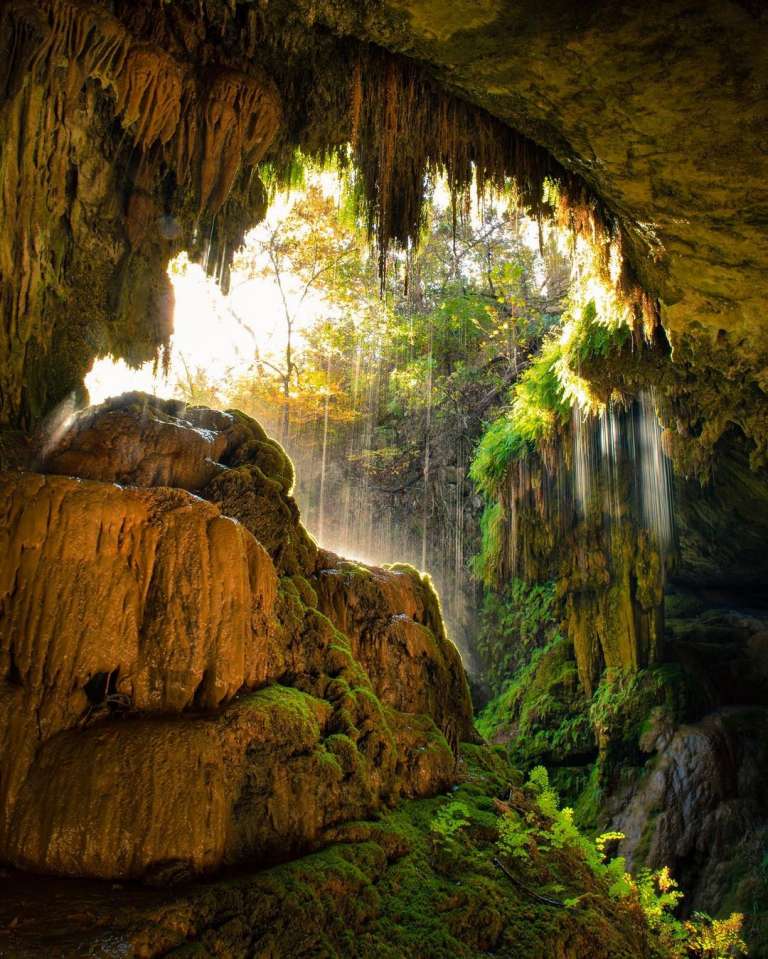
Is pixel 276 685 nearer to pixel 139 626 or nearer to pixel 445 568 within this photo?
pixel 139 626

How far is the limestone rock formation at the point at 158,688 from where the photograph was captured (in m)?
3.94

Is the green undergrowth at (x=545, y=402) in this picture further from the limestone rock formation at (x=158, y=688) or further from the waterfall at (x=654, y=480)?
the limestone rock formation at (x=158, y=688)

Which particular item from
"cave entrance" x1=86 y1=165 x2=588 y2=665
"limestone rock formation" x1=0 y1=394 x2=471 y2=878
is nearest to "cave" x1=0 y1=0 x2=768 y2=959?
"limestone rock formation" x1=0 y1=394 x2=471 y2=878

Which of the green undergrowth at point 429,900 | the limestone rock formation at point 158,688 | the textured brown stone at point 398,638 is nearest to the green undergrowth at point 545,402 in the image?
the textured brown stone at point 398,638

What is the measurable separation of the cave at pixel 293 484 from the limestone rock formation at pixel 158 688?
2cm

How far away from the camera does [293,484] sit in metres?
7.71

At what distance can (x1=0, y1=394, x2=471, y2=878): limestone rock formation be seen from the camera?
394 cm

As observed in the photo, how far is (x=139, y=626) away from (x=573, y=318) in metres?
7.09

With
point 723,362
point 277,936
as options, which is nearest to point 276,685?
point 277,936

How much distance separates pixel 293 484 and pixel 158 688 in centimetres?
347

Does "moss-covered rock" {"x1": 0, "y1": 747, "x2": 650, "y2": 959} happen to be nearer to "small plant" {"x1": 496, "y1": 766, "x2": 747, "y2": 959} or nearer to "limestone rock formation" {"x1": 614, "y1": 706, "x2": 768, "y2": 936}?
"small plant" {"x1": 496, "y1": 766, "x2": 747, "y2": 959}

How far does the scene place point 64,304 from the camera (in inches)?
293

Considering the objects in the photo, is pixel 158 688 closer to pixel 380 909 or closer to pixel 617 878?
pixel 380 909

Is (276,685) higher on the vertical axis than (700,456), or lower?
lower
